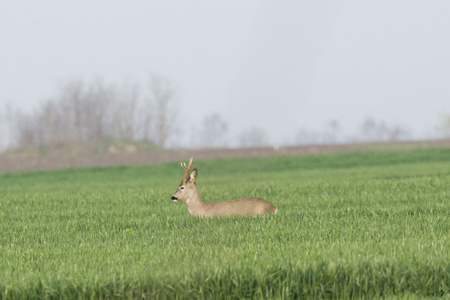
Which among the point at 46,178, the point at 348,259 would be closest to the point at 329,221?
the point at 348,259

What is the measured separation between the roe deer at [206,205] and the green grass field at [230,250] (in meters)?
0.29

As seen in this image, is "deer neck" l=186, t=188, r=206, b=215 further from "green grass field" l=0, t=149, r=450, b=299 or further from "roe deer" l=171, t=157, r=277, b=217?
"green grass field" l=0, t=149, r=450, b=299

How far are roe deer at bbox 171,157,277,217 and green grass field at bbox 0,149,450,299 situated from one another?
29 cm

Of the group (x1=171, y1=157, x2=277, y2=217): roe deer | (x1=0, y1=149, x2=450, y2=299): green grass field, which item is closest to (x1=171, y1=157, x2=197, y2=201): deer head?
(x1=171, y1=157, x2=277, y2=217): roe deer

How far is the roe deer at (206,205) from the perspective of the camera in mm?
9836

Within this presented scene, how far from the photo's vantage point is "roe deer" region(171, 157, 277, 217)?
32.3ft

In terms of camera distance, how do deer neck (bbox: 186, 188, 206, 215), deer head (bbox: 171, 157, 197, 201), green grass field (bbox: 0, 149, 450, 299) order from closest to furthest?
green grass field (bbox: 0, 149, 450, 299), deer head (bbox: 171, 157, 197, 201), deer neck (bbox: 186, 188, 206, 215)

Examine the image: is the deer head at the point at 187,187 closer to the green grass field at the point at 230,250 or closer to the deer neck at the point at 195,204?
the deer neck at the point at 195,204

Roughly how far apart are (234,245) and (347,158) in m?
33.5

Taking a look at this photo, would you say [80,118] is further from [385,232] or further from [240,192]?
[385,232]

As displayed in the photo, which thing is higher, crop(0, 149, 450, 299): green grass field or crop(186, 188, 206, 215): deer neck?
crop(186, 188, 206, 215): deer neck

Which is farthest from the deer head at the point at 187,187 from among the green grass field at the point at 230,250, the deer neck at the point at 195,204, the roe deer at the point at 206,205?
the green grass field at the point at 230,250

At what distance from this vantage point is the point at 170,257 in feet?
21.2

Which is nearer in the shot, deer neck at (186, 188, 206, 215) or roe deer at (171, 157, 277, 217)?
roe deer at (171, 157, 277, 217)
